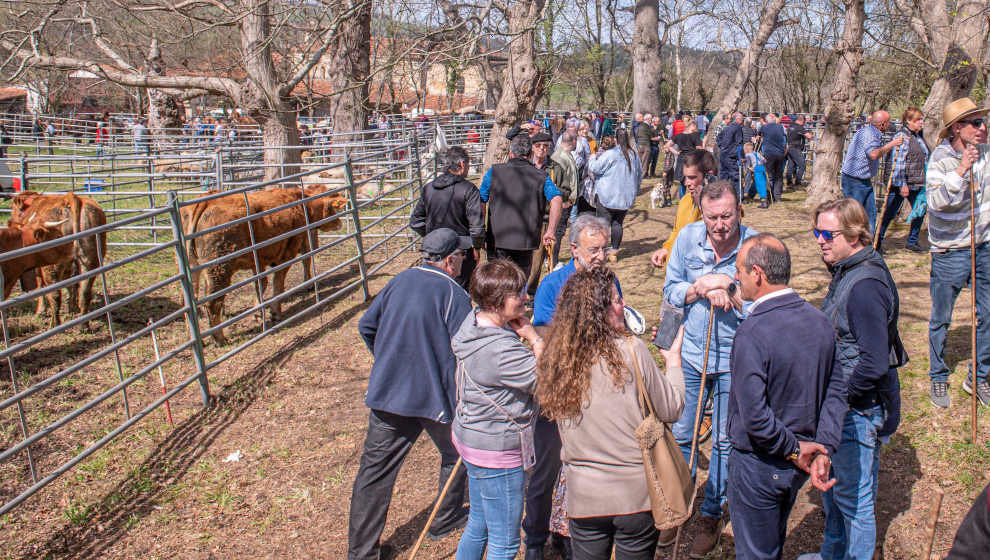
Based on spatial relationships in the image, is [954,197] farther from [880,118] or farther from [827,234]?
[880,118]

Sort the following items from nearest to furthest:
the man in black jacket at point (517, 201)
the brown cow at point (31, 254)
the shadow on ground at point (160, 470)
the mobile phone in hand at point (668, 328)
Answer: the mobile phone in hand at point (668, 328) < the shadow on ground at point (160, 470) < the man in black jacket at point (517, 201) < the brown cow at point (31, 254)

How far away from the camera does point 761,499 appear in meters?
2.71

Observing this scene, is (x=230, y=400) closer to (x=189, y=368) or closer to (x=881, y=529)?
(x=189, y=368)

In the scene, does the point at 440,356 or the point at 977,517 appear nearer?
the point at 977,517

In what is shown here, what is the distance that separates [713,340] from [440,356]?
1.38 meters

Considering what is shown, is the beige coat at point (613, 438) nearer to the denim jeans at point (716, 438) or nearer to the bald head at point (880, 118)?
the denim jeans at point (716, 438)

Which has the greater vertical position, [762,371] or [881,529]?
[762,371]

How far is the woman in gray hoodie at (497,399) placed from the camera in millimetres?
2785

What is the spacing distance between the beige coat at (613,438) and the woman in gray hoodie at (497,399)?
311 millimetres

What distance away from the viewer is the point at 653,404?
99.6 inches

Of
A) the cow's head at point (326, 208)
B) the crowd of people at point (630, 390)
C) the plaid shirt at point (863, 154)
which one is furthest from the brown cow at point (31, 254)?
the plaid shirt at point (863, 154)

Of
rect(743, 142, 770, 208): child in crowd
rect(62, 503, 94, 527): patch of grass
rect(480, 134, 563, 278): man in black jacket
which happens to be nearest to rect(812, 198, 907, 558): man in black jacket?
rect(480, 134, 563, 278): man in black jacket

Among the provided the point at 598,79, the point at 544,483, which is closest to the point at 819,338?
the point at 544,483

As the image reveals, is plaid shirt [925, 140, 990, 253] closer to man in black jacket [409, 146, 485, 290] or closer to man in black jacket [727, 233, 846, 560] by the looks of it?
man in black jacket [727, 233, 846, 560]
